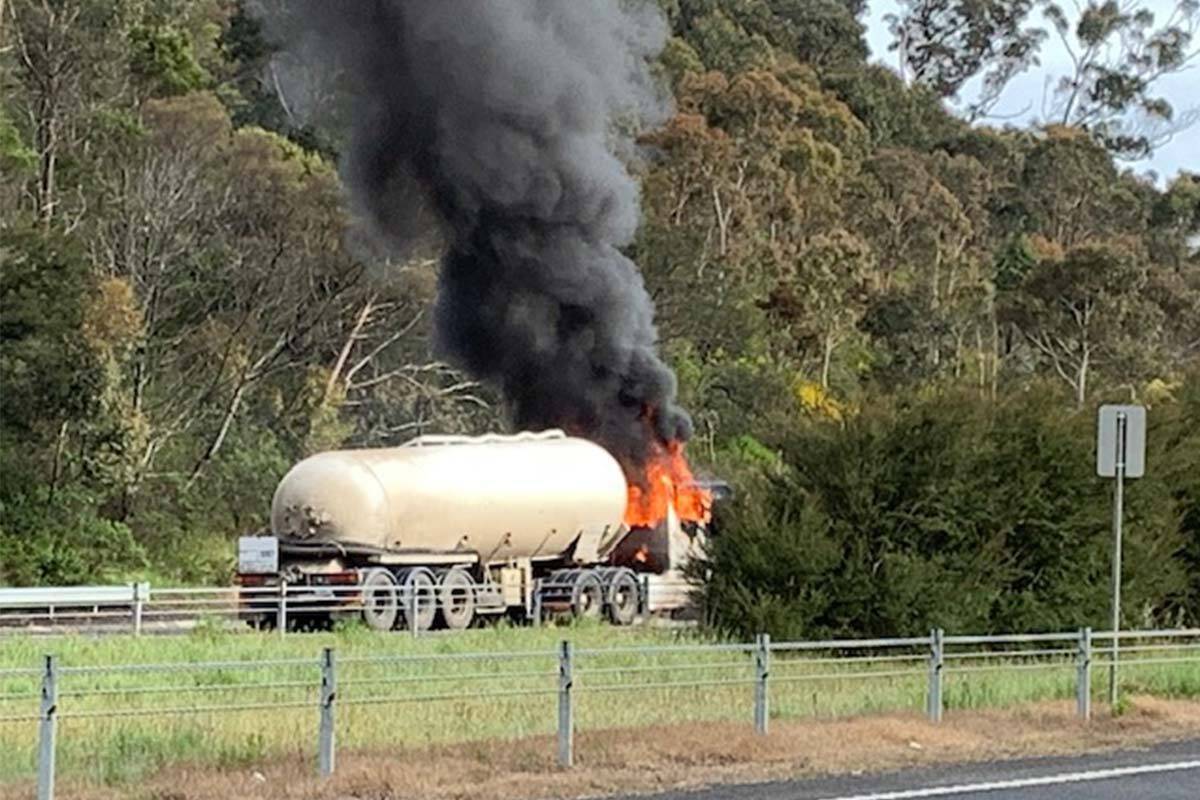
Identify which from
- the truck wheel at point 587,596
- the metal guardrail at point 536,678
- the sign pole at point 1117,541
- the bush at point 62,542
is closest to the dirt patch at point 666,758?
the metal guardrail at point 536,678

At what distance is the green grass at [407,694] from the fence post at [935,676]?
703mm

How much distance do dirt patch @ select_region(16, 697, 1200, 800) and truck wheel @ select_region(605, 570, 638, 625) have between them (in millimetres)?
15521

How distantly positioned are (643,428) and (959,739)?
933 inches

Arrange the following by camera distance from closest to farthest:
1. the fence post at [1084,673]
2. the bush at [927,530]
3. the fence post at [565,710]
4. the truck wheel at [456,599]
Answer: the fence post at [565,710], the fence post at [1084,673], the bush at [927,530], the truck wheel at [456,599]

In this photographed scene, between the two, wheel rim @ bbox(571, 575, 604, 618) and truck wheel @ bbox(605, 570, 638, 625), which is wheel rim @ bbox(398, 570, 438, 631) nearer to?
wheel rim @ bbox(571, 575, 604, 618)

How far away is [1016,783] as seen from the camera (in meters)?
16.7

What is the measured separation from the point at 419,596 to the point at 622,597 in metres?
4.59

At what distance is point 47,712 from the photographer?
44.9 ft

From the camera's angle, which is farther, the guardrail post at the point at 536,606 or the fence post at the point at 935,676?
the guardrail post at the point at 536,606

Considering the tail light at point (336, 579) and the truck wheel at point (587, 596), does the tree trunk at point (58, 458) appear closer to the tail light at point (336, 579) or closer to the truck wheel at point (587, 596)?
the tail light at point (336, 579)

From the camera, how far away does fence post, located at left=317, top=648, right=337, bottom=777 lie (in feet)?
49.6

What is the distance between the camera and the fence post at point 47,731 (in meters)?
13.7

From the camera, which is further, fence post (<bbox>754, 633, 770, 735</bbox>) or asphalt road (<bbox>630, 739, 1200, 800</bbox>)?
fence post (<bbox>754, 633, 770, 735</bbox>)

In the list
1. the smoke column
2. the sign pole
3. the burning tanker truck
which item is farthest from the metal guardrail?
the smoke column
